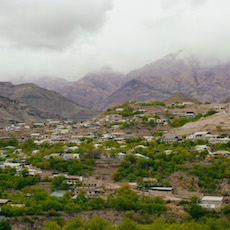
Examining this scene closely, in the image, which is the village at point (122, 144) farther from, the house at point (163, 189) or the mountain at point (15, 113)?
the mountain at point (15, 113)

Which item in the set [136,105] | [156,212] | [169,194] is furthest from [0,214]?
[136,105]

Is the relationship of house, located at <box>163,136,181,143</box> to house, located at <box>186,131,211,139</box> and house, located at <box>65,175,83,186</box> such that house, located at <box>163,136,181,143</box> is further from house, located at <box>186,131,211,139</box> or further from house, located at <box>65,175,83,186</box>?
house, located at <box>65,175,83,186</box>

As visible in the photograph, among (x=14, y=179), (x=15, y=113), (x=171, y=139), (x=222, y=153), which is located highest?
(x=15, y=113)

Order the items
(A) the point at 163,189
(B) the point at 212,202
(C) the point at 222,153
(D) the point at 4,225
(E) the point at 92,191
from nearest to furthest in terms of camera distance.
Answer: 1. (D) the point at 4,225
2. (B) the point at 212,202
3. (E) the point at 92,191
4. (A) the point at 163,189
5. (C) the point at 222,153

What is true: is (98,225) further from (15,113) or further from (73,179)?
(15,113)

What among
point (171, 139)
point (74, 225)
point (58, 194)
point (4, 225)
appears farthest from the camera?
point (171, 139)

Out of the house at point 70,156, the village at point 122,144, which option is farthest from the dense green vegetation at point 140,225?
the house at point 70,156

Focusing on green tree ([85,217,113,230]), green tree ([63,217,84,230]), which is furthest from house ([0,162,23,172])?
green tree ([85,217,113,230])

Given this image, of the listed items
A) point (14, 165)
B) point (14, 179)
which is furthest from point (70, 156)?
point (14, 179)

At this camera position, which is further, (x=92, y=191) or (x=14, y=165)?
(x=14, y=165)
